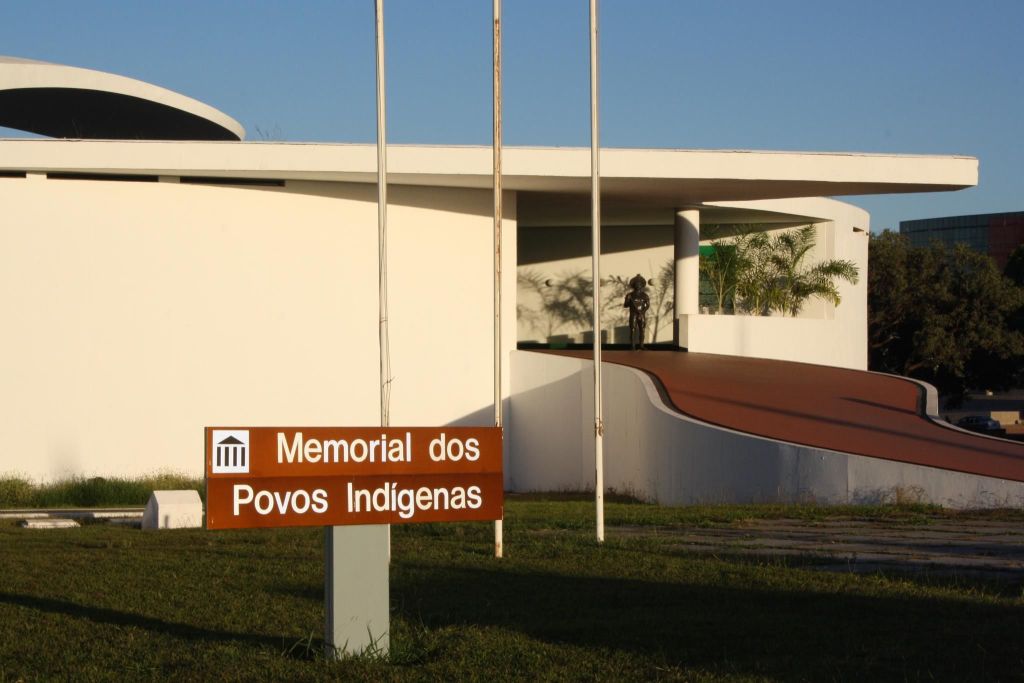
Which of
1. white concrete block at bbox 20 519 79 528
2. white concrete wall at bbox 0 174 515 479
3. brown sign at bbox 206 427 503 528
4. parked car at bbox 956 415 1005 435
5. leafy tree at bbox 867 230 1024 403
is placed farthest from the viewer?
leafy tree at bbox 867 230 1024 403

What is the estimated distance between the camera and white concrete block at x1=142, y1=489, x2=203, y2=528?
1534 centimetres

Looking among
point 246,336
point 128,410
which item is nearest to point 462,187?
point 246,336

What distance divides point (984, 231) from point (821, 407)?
82.3m

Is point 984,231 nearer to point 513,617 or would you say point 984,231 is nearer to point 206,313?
point 206,313

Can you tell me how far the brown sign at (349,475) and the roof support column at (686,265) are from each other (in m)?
21.1

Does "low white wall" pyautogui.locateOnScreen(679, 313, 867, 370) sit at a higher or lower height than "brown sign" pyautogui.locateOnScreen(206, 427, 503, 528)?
higher

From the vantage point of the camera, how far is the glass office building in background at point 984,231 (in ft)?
298

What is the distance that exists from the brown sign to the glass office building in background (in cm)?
8313

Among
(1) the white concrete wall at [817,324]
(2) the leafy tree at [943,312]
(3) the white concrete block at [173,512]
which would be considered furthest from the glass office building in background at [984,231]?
(3) the white concrete block at [173,512]

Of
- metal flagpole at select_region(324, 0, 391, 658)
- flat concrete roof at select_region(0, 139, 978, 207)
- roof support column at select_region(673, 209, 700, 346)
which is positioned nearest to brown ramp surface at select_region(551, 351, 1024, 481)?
roof support column at select_region(673, 209, 700, 346)

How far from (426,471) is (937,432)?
45.8 feet

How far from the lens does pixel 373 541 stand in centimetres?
738

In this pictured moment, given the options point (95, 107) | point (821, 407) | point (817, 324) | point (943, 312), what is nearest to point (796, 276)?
point (817, 324)

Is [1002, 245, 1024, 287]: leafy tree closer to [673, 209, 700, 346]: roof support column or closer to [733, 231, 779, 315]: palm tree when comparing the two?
[733, 231, 779, 315]: palm tree
